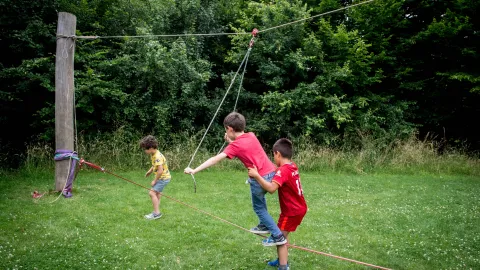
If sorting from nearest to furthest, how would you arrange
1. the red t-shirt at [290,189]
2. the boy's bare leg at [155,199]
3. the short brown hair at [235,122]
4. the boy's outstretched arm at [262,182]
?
the boy's outstretched arm at [262,182]
the red t-shirt at [290,189]
the short brown hair at [235,122]
the boy's bare leg at [155,199]

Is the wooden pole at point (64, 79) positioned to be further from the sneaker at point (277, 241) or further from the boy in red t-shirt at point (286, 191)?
the sneaker at point (277, 241)

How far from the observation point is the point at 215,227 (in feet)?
20.0

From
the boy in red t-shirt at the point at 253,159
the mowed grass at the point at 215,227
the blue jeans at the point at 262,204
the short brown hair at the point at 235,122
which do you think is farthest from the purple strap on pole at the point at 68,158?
the blue jeans at the point at 262,204

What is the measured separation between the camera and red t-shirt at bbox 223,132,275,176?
4.37 m

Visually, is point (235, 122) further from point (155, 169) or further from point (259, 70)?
point (259, 70)

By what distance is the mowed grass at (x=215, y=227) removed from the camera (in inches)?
191

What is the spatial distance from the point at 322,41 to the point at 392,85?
14.2 feet

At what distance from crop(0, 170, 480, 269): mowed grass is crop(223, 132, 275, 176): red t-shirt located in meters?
1.42

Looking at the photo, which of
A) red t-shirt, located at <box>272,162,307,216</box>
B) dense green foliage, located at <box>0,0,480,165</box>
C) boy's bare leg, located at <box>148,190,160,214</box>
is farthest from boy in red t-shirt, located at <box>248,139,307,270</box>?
dense green foliage, located at <box>0,0,480,165</box>

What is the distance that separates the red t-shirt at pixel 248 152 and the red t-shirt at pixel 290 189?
0.93 feet

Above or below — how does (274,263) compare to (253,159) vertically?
below

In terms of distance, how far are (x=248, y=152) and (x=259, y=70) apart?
9994mm

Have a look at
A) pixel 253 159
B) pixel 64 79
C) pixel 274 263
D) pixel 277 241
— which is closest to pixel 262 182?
pixel 253 159

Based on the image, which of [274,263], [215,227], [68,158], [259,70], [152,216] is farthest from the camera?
[259,70]
